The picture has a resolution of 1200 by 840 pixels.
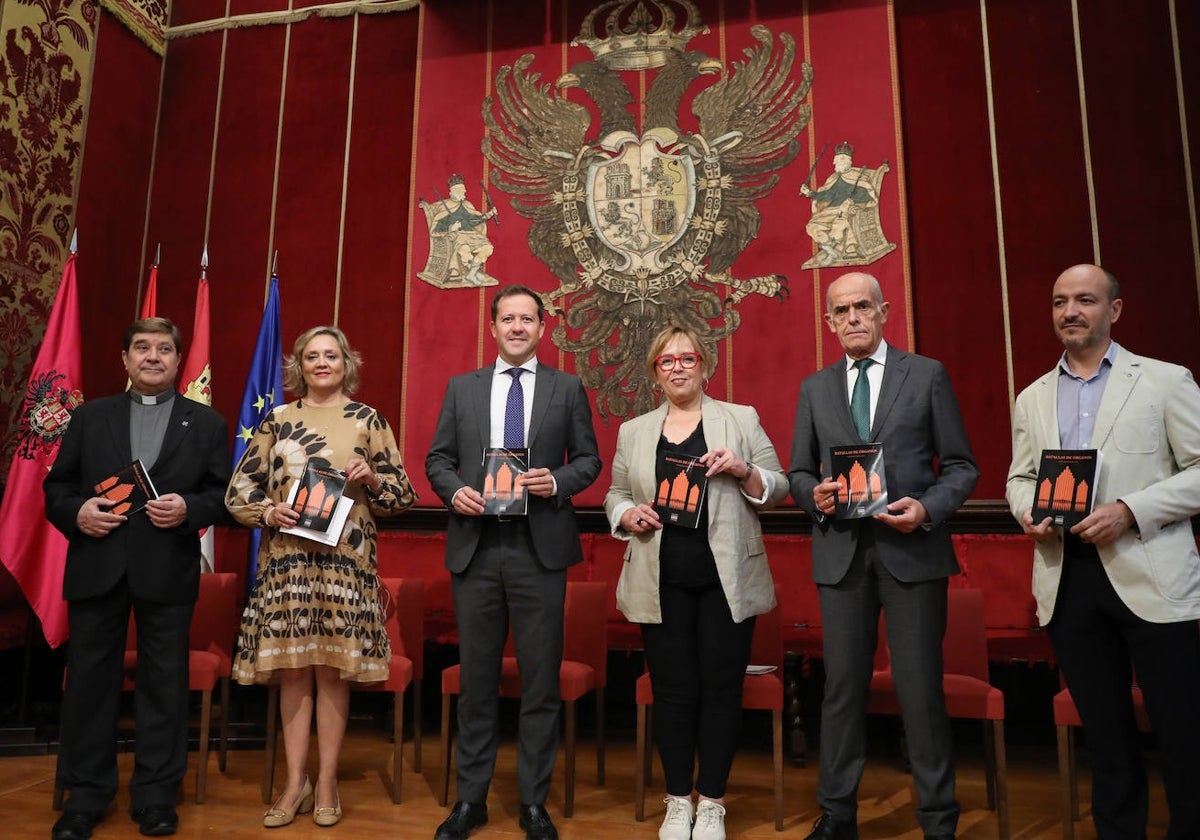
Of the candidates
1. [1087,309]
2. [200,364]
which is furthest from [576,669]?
[200,364]

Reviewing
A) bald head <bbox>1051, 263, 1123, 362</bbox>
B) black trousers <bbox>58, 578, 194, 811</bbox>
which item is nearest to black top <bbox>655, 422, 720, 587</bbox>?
bald head <bbox>1051, 263, 1123, 362</bbox>

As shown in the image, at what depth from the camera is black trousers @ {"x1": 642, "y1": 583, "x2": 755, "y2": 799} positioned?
2.59 m

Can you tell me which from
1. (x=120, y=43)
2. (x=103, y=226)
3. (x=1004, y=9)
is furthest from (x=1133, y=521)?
(x=120, y=43)

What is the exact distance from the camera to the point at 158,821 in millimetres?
2695

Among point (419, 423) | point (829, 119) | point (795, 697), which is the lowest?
point (795, 697)

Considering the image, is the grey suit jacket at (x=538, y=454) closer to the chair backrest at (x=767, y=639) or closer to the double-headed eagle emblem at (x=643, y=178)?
the chair backrest at (x=767, y=639)

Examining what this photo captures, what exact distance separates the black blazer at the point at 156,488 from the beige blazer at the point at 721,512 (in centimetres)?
135

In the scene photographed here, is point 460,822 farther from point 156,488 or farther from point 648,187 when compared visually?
point 648,187

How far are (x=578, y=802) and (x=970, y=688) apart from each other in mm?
1386

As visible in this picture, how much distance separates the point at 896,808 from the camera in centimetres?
304

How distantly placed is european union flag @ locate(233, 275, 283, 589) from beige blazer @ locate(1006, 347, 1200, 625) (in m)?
3.61

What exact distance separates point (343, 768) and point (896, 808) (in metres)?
2.10

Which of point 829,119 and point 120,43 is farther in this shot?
point 120,43

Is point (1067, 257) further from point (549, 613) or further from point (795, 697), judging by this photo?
point (549, 613)
